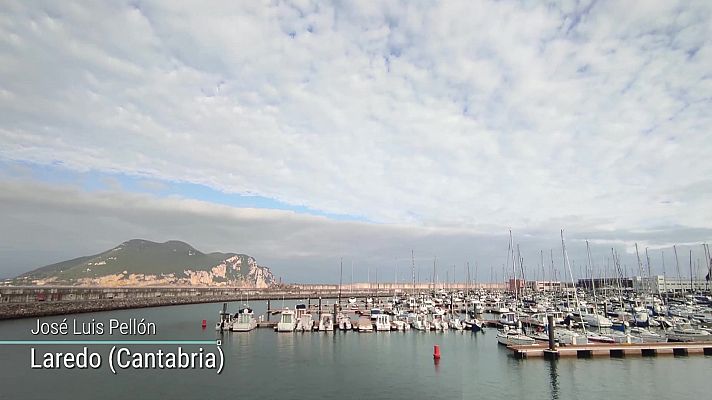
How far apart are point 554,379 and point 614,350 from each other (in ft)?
35.6

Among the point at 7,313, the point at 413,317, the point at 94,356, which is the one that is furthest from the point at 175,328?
the point at 413,317

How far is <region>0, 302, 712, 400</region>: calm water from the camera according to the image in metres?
24.7

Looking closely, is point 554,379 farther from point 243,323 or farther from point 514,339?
point 243,323

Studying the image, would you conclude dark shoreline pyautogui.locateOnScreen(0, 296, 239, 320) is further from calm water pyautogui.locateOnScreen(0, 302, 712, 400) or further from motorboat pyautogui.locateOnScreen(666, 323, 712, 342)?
motorboat pyautogui.locateOnScreen(666, 323, 712, 342)

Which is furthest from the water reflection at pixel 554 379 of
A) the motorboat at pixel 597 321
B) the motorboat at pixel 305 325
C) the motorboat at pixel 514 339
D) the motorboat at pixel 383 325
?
the motorboat at pixel 305 325

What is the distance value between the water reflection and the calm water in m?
0.06

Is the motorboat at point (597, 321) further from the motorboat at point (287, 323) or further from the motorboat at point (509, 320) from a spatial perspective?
the motorboat at point (287, 323)

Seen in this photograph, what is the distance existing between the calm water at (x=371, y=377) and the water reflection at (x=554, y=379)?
0.06m

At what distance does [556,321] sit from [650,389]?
29298mm

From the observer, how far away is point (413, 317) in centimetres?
5666

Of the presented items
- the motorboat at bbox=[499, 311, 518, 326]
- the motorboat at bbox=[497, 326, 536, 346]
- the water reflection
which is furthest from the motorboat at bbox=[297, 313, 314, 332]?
the water reflection

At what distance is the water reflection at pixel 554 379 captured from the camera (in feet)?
82.7

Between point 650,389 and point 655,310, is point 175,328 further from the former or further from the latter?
Answer: point 655,310

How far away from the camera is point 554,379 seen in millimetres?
28484
